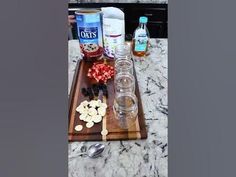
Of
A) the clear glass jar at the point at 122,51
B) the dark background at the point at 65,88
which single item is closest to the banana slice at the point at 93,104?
the clear glass jar at the point at 122,51

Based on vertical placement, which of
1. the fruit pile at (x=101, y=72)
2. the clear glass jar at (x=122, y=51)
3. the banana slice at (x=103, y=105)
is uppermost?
the clear glass jar at (x=122, y=51)

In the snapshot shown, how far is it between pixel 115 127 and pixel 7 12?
73 cm

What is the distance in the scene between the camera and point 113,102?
0.99 metres

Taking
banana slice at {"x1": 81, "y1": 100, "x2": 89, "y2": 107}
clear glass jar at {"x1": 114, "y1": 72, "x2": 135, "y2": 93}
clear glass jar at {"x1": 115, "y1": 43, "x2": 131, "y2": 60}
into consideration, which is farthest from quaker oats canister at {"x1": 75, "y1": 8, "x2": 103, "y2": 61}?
banana slice at {"x1": 81, "y1": 100, "x2": 89, "y2": 107}

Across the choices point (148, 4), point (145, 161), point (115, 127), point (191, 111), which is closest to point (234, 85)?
point (191, 111)

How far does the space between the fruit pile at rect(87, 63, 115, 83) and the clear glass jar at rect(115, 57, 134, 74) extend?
0.11ft

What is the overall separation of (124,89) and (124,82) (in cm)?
5

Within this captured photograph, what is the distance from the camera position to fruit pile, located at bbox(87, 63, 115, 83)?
1.13 meters

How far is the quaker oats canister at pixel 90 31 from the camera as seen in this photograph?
1186 millimetres

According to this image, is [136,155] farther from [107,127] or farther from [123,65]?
[123,65]

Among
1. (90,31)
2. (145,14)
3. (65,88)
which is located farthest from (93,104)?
(145,14)

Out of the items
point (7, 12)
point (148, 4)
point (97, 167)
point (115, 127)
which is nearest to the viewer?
point (7, 12)

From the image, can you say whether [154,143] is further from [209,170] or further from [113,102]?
[209,170]

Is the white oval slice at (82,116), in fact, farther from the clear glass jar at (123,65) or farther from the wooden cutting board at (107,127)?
the clear glass jar at (123,65)
